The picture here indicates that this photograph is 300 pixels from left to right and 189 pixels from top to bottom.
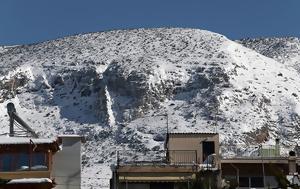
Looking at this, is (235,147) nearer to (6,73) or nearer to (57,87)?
(57,87)

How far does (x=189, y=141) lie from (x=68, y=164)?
6.45 meters

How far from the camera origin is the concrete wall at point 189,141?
39531 millimetres

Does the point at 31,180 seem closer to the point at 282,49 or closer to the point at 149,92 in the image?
the point at 149,92

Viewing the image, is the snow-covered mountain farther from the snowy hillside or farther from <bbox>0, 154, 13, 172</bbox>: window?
<bbox>0, 154, 13, 172</bbox>: window

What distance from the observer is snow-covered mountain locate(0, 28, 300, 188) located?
4218 inches

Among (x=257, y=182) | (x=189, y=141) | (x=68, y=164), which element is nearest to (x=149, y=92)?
(x=189, y=141)

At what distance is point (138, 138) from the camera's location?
103875 mm

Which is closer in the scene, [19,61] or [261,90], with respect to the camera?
[261,90]

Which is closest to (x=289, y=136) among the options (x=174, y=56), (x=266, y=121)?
(x=266, y=121)

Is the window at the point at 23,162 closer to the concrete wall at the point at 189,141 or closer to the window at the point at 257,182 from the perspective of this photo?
the concrete wall at the point at 189,141

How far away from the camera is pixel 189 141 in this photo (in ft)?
131

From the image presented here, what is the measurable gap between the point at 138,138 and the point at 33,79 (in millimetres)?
39550

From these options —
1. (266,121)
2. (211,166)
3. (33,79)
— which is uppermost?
(33,79)

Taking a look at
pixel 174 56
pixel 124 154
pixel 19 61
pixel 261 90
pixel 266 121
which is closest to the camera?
pixel 124 154
